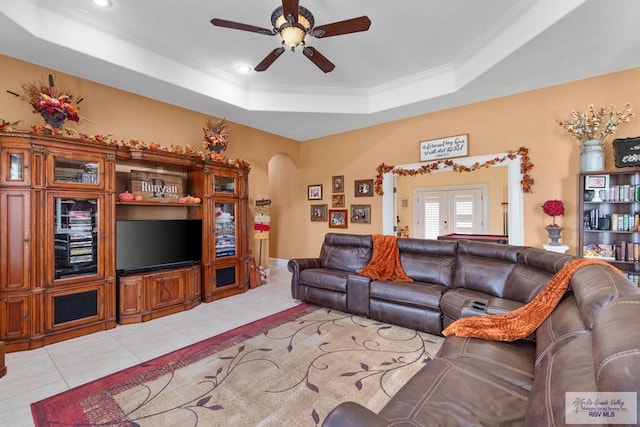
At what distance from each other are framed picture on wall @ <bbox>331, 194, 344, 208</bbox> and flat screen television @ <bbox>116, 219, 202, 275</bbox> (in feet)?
9.40

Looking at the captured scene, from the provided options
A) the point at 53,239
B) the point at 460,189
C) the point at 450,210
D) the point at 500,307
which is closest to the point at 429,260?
the point at 500,307

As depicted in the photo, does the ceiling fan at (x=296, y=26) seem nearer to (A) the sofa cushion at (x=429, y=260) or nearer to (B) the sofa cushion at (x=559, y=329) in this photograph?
(B) the sofa cushion at (x=559, y=329)

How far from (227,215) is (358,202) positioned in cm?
258

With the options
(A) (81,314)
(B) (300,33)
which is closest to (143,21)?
(B) (300,33)

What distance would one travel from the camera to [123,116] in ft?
12.9

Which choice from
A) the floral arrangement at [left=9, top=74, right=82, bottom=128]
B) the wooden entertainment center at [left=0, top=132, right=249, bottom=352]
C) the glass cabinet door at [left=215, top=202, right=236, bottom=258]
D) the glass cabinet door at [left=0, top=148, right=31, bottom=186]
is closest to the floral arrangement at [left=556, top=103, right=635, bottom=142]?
the glass cabinet door at [left=215, top=202, right=236, bottom=258]

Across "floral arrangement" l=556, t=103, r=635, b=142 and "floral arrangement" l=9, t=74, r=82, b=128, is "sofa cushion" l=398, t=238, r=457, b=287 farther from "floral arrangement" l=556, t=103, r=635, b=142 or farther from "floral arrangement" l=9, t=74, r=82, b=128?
"floral arrangement" l=9, t=74, r=82, b=128

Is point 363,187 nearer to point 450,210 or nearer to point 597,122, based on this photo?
point 597,122

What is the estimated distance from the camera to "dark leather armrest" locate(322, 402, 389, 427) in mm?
994

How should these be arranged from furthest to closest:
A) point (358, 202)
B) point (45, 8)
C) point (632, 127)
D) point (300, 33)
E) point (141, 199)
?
point (358, 202)
point (141, 199)
point (632, 127)
point (45, 8)
point (300, 33)

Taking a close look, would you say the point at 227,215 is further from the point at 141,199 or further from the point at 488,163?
the point at 488,163

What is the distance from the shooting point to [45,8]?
9.16ft

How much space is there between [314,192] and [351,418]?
5613mm

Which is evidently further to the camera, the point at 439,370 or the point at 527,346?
the point at 527,346
